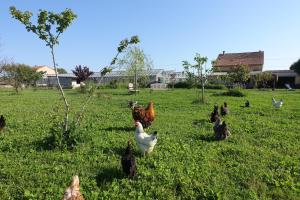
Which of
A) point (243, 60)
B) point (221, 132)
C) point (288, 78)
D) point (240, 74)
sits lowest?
point (221, 132)

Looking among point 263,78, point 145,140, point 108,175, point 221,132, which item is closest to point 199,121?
point 221,132

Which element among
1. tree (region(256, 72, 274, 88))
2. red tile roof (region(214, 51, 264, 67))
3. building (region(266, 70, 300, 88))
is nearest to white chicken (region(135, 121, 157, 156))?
tree (region(256, 72, 274, 88))

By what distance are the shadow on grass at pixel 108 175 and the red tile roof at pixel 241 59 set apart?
56.0 metres

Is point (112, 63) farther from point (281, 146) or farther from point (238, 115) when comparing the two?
point (238, 115)

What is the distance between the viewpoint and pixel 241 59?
204 ft

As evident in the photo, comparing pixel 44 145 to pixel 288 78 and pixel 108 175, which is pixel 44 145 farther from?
pixel 288 78

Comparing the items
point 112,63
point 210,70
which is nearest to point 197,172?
point 112,63

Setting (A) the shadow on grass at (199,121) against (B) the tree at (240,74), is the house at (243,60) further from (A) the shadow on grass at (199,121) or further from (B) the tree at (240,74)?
(A) the shadow on grass at (199,121)

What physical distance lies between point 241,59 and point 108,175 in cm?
6024

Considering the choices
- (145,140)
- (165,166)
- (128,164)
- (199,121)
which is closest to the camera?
(128,164)

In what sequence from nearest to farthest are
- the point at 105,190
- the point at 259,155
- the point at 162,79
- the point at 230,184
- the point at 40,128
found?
1. the point at 105,190
2. the point at 230,184
3. the point at 259,155
4. the point at 40,128
5. the point at 162,79

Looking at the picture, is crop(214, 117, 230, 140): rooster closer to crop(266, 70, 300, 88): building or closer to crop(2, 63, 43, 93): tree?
crop(2, 63, 43, 93): tree

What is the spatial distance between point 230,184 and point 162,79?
52364 mm

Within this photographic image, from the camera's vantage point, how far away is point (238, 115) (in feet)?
42.3
